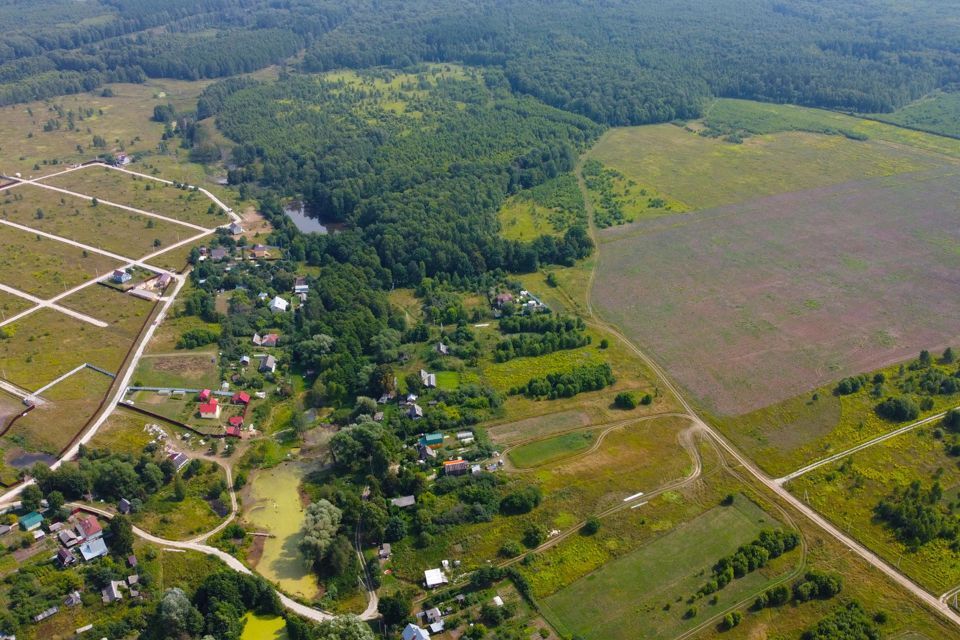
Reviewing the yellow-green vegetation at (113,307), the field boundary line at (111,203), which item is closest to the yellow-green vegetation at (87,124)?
the field boundary line at (111,203)

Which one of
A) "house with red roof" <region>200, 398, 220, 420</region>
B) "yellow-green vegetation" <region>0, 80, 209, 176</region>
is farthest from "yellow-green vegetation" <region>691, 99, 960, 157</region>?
"yellow-green vegetation" <region>0, 80, 209, 176</region>

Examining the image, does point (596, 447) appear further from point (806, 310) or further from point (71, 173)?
point (71, 173)

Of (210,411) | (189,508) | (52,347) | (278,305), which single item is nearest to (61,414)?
(210,411)

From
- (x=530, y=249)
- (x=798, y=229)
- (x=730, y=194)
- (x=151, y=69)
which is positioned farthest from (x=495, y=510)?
(x=151, y=69)

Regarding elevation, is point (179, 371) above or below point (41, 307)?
below

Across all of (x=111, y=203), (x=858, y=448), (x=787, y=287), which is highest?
(x=111, y=203)

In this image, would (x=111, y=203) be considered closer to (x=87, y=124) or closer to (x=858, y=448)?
(x=87, y=124)
